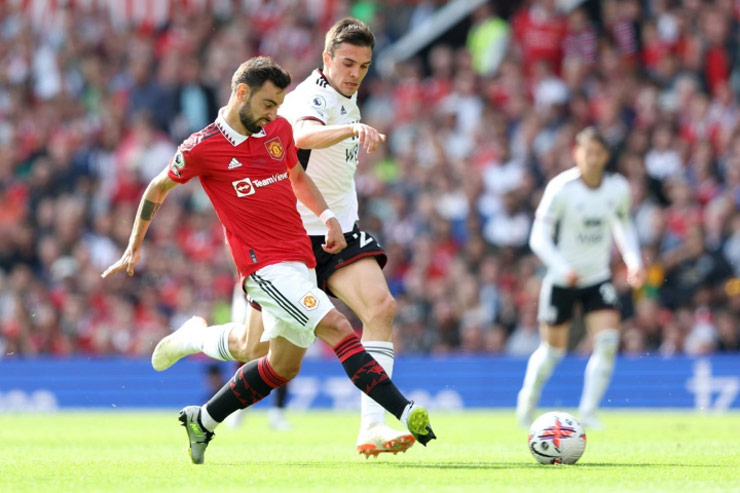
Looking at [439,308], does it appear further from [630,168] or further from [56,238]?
[56,238]

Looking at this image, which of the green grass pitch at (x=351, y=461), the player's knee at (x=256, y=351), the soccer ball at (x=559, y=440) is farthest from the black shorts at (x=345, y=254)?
the soccer ball at (x=559, y=440)

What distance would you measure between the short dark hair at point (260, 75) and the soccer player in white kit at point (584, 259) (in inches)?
189

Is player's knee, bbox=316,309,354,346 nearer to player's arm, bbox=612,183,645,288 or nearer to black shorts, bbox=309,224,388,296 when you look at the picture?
black shorts, bbox=309,224,388,296


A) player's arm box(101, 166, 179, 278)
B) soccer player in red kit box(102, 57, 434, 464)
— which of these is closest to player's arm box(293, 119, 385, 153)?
soccer player in red kit box(102, 57, 434, 464)

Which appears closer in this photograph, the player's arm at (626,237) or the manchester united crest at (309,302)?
the manchester united crest at (309,302)

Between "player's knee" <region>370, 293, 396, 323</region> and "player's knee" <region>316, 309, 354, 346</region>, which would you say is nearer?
"player's knee" <region>316, 309, 354, 346</region>

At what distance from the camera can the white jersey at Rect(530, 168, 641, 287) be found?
12.1 m

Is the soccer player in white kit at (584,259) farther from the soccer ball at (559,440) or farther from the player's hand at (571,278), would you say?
the soccer ball at (559,440)

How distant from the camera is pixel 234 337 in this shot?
8.41 m

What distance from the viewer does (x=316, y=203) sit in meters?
7.87

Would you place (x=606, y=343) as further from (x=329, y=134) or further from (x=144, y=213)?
(x=144, y=213)

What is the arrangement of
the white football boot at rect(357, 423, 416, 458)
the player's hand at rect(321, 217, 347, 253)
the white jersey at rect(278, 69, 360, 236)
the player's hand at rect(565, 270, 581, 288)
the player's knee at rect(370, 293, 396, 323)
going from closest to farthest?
the white football boot at rect(357, 423, 416, 458), the player's hand at rect(321, 217, 347, 253), the player's knee at rect(370, 293, 396, 323), the white jersey at rect(278, 69, 360, 236), the player's hand at rect(565, 270, 581, 288)

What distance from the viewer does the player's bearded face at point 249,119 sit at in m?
7.46

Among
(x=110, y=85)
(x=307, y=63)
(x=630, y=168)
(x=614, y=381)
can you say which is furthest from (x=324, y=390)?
(x=110, y=85)
